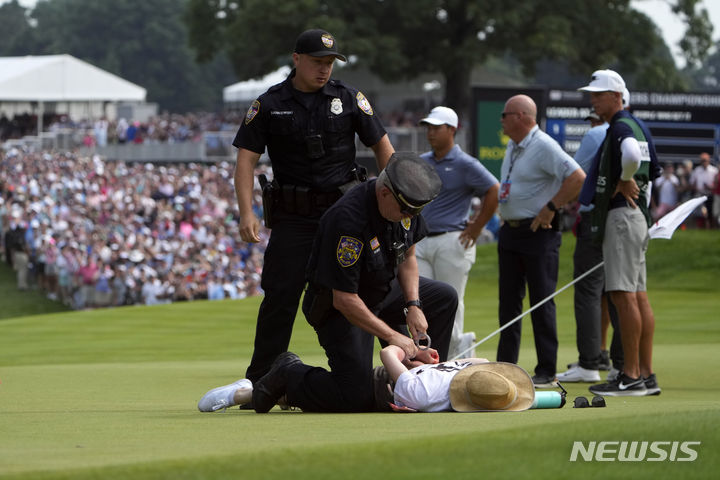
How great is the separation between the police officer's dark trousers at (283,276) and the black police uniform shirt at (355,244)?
62cm

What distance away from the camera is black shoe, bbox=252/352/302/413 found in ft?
19.6

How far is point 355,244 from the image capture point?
5.70 meters

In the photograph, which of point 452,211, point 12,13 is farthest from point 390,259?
point 12,13

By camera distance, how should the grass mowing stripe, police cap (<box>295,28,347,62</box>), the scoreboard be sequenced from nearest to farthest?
the grass mowing stripe < police cap (<box>295,28,347,62</box>) < the scoreboard

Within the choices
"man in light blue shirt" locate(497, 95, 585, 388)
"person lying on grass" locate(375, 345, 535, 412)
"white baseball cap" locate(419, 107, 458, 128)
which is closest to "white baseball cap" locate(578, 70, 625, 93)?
"man in light blue shirt" locate(497, 95, 585, 388)

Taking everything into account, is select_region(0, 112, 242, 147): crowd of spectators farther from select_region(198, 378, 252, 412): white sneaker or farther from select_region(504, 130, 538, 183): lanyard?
select_region(198, 378, 252, 412): white sneaker

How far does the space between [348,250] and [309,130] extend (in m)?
1.05

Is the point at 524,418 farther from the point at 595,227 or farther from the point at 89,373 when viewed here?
the point at 89,373

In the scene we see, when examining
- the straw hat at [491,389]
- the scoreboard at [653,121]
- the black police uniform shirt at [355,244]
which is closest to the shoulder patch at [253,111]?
the black police uniform shirt at [355,244]

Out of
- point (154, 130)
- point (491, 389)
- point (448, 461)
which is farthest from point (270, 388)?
point (154, 130)

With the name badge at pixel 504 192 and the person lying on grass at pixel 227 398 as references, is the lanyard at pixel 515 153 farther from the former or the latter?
the person lying on grass at pixel 227 398

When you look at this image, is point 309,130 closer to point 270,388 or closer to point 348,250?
point 348,250

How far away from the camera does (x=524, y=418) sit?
4.85 m

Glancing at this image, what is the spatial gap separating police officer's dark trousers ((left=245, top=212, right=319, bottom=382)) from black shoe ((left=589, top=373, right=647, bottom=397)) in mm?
2203
